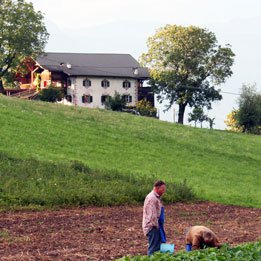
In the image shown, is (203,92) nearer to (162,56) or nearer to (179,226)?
(162,56)

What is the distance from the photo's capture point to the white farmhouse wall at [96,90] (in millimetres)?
91688

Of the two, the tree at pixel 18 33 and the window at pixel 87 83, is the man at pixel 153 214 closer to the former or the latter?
the tree at pixel 18 33

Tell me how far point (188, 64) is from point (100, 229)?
63.8 metres

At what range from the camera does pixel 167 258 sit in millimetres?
11906

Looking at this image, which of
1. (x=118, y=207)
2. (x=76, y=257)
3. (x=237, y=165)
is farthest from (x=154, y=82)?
(x=76, y=257)

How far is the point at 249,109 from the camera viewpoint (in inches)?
2928

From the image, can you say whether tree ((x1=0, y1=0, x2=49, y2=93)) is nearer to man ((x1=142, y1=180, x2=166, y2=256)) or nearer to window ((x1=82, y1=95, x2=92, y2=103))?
window ((x1=82, y1=95, x2=92, y2=103))

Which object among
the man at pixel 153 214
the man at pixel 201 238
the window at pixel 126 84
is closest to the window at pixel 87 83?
the window at pixel 126 84

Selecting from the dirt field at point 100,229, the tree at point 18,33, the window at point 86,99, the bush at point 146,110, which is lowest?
the dirt field at point 100,229

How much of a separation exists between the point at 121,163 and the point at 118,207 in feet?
31.6

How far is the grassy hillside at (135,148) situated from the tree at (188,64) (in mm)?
29344

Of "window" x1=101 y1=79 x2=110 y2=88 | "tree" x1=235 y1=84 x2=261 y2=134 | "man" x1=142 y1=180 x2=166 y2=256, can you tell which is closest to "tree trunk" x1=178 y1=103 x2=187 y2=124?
"tree" x1=235 y1=84 x2=261 y2=134

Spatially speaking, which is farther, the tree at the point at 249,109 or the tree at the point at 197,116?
the tree at the point at 197,116

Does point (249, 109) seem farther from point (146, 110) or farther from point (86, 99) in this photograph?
point (86, 99)
